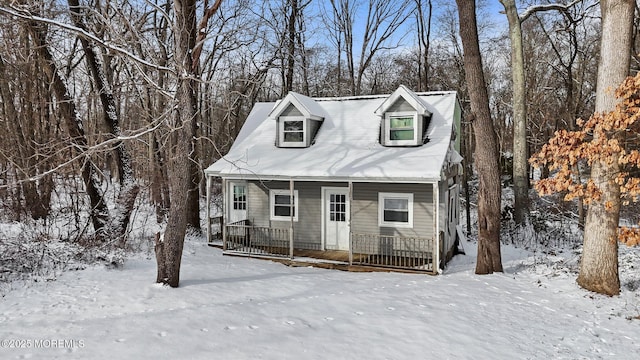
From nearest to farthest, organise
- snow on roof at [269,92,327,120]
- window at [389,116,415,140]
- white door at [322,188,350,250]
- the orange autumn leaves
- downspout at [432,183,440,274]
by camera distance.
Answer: the orange autumn leaves < downspout at [432,183,440,274] < window at [389,116,415,140] < white door at [322,188,350,250] < snow on roof at [269,92,327,120]

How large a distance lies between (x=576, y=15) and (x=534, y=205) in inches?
408

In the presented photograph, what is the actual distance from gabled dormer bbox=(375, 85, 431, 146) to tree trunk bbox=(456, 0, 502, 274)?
2719 millimetres

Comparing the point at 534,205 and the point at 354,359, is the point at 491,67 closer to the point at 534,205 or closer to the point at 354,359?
the point at 534,205

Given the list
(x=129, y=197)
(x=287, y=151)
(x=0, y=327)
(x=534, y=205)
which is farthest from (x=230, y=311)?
(x=534, y=205)

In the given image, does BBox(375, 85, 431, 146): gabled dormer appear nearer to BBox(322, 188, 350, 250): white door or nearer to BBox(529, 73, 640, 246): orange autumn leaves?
BBox(322, 188, 350, 250): white door

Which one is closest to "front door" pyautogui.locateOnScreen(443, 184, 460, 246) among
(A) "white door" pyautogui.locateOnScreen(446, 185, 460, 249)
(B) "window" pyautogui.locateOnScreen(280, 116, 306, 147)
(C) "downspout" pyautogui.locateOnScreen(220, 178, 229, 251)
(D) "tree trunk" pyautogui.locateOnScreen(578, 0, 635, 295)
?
(A) "white door" pyautogui.locateOnScreen(446, 185, 460, 249)

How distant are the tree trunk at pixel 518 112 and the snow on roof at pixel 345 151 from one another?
12.2ft

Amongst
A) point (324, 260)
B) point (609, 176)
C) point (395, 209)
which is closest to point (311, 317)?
point (324, 260)

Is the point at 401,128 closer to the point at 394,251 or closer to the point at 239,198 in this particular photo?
the point at 394,251

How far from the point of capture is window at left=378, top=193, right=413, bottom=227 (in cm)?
1268

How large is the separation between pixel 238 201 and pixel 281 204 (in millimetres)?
1867

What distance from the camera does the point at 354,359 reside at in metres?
5.38

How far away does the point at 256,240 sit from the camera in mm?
14484

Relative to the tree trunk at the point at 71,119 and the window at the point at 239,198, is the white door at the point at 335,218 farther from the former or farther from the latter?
the tree trunk at the point at 71,119
